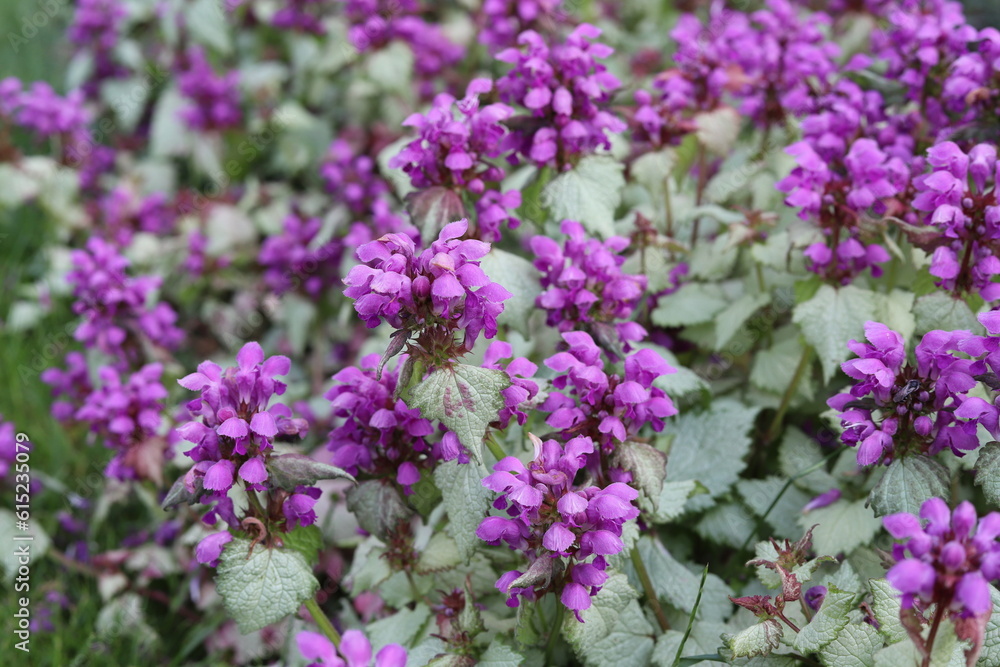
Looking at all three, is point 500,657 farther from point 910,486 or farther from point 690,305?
point 690,305

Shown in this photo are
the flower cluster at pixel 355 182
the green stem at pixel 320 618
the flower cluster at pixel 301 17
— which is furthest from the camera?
the flower cluster at pixel 301 17

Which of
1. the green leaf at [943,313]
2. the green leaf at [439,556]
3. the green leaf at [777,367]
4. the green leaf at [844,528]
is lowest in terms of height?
the green leaf at [439,556]

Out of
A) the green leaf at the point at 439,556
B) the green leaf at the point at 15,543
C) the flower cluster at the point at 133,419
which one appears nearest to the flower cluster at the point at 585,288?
the green leaf at the point at 439,556

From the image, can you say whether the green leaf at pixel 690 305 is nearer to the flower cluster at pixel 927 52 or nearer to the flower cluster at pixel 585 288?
the flower cluster at pixel 585 288

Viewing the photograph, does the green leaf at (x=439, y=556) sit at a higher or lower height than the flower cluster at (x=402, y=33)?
lower

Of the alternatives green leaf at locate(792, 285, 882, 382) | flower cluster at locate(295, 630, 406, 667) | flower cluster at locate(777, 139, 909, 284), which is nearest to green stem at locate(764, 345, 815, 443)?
green leaf at locate(792, 285, 882, 382)

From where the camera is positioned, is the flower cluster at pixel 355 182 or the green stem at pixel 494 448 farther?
the flower cluster at pixel 355 182

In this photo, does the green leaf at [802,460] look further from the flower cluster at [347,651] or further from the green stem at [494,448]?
the flower cluster at [347,651]

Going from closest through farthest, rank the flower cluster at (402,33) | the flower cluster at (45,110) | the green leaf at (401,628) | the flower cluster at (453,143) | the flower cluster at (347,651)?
the flower cluster at (347,651)
the flower cluster at (453,143)
the green leaf at (401,628)
the flower cluster at (402,33)
the flower cluster at (45,110)

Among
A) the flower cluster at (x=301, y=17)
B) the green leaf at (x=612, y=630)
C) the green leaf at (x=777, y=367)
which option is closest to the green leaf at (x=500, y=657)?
the green leaf at (x=612, y=630)
